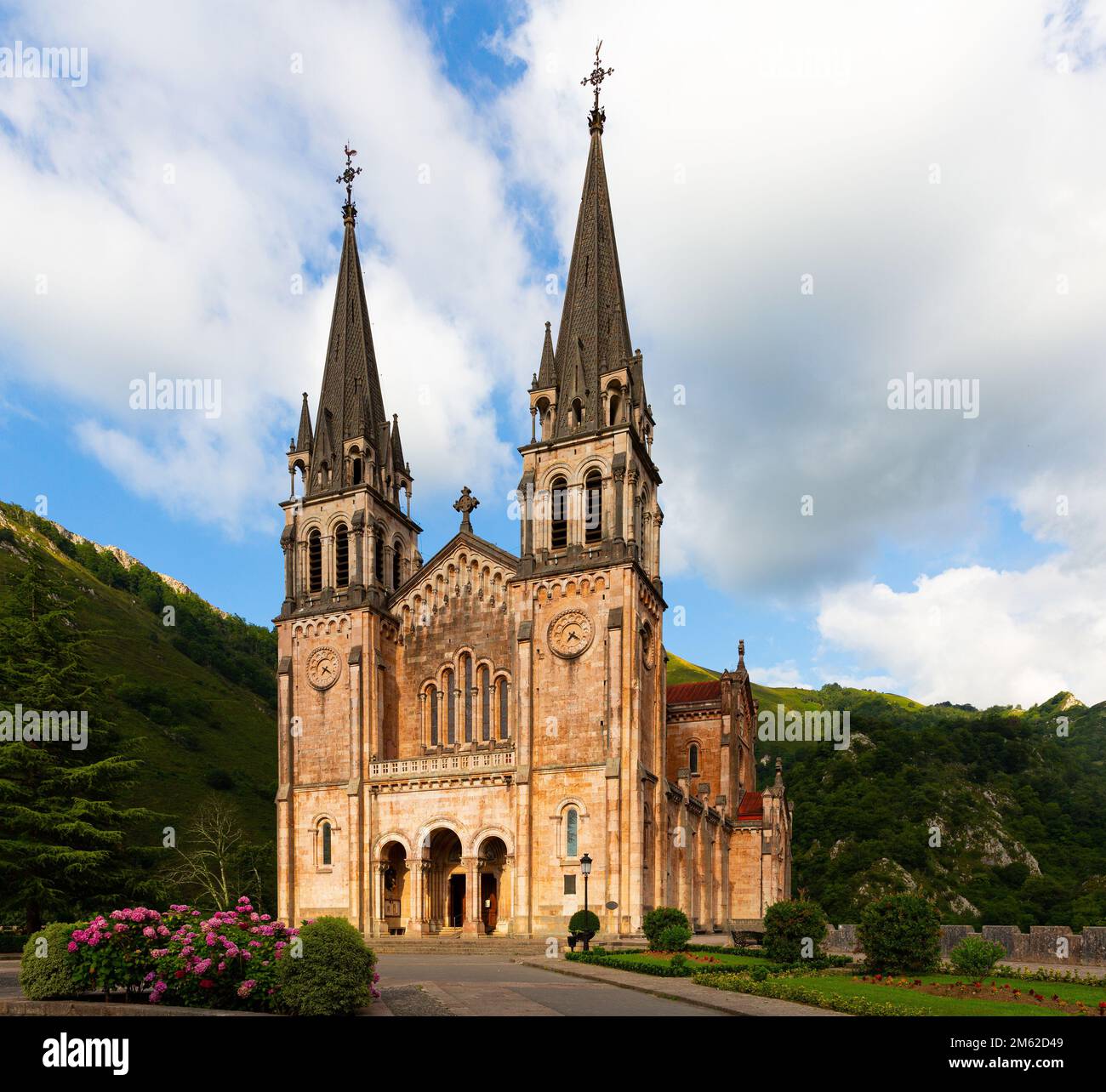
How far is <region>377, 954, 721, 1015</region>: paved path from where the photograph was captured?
1770cm

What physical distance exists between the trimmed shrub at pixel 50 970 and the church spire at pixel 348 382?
115 ft

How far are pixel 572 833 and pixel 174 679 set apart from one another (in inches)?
3263

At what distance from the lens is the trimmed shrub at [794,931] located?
30.8m

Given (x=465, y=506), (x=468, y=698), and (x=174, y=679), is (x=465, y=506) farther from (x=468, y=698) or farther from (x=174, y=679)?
(x=174, y=679)

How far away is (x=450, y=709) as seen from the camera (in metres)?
46.8

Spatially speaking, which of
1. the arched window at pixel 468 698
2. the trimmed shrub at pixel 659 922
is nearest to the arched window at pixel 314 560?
the arched window at pixel 468 698

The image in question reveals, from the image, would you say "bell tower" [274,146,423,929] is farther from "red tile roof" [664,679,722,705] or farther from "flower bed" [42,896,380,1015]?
"flower bed" [42,896,380,1015]

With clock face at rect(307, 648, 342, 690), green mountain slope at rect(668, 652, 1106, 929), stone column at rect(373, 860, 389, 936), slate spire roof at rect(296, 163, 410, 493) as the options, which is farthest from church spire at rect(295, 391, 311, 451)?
green mountain slope at rect(668, 652, 1106, 929)

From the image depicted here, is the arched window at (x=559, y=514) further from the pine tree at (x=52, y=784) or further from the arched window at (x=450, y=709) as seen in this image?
the pine tree at (x=52, y=784)

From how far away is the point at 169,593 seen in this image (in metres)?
159

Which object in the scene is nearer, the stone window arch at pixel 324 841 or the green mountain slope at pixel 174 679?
the stone window arch at pixel 324 841

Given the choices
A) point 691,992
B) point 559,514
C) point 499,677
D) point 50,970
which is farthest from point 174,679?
point 691,992
